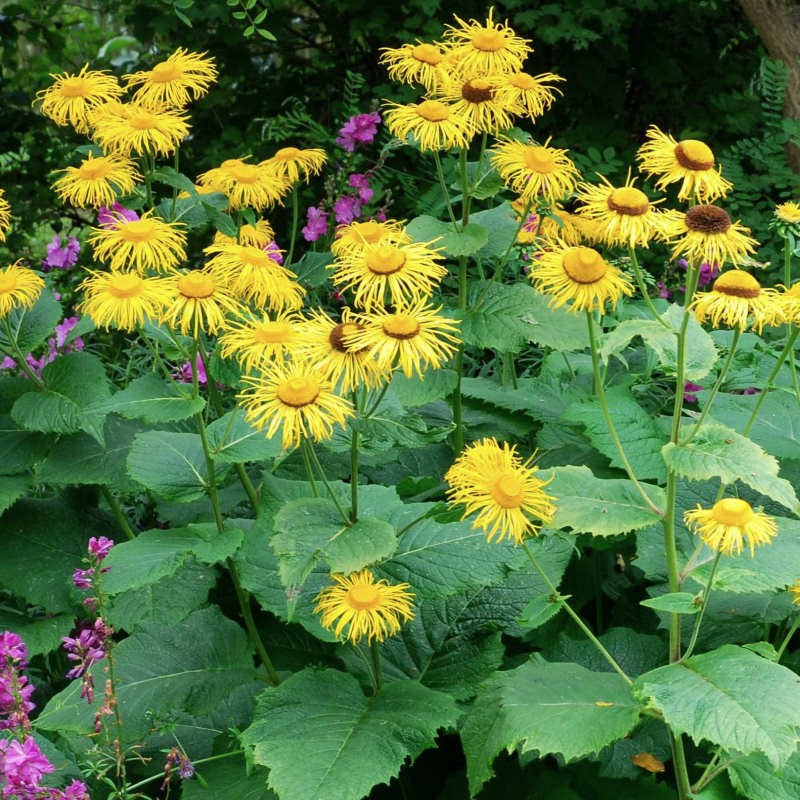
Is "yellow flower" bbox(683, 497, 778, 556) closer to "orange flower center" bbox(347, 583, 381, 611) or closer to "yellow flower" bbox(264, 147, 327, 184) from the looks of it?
"orange flower center" bbox(347, 583, 381, 611)

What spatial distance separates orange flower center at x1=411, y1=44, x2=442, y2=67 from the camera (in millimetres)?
2186

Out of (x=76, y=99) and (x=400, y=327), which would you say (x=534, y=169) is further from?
(x=76, y=99)

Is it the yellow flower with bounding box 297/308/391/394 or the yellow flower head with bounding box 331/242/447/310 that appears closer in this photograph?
the yellow flower with bounding box 297/308/391/394

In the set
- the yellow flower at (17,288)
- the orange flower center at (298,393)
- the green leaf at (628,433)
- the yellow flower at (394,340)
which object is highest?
the yellow flower at (394,340)

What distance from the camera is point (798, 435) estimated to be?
2.30 metres

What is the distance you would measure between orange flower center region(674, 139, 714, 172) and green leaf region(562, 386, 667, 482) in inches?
26.3

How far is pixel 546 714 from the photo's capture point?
62.6 inches

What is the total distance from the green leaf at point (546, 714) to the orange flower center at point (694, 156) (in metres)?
0.79

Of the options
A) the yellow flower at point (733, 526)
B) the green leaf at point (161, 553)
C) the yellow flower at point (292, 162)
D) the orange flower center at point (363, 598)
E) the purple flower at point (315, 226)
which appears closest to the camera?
the yellow flower at point (733, 526)

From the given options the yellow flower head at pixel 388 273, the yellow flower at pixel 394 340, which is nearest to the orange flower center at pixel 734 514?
the yellow flower at pixel 394 340

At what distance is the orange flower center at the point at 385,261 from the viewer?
159 centimetres

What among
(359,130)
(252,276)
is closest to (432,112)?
(252,276)

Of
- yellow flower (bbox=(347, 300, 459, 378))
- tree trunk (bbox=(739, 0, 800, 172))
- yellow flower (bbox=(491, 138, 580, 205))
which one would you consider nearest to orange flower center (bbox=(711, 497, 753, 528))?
yellow flower (bbox=(347, 300, 459, 378))

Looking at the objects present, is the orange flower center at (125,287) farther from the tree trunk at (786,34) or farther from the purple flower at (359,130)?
the tree trunk at (786,34)
